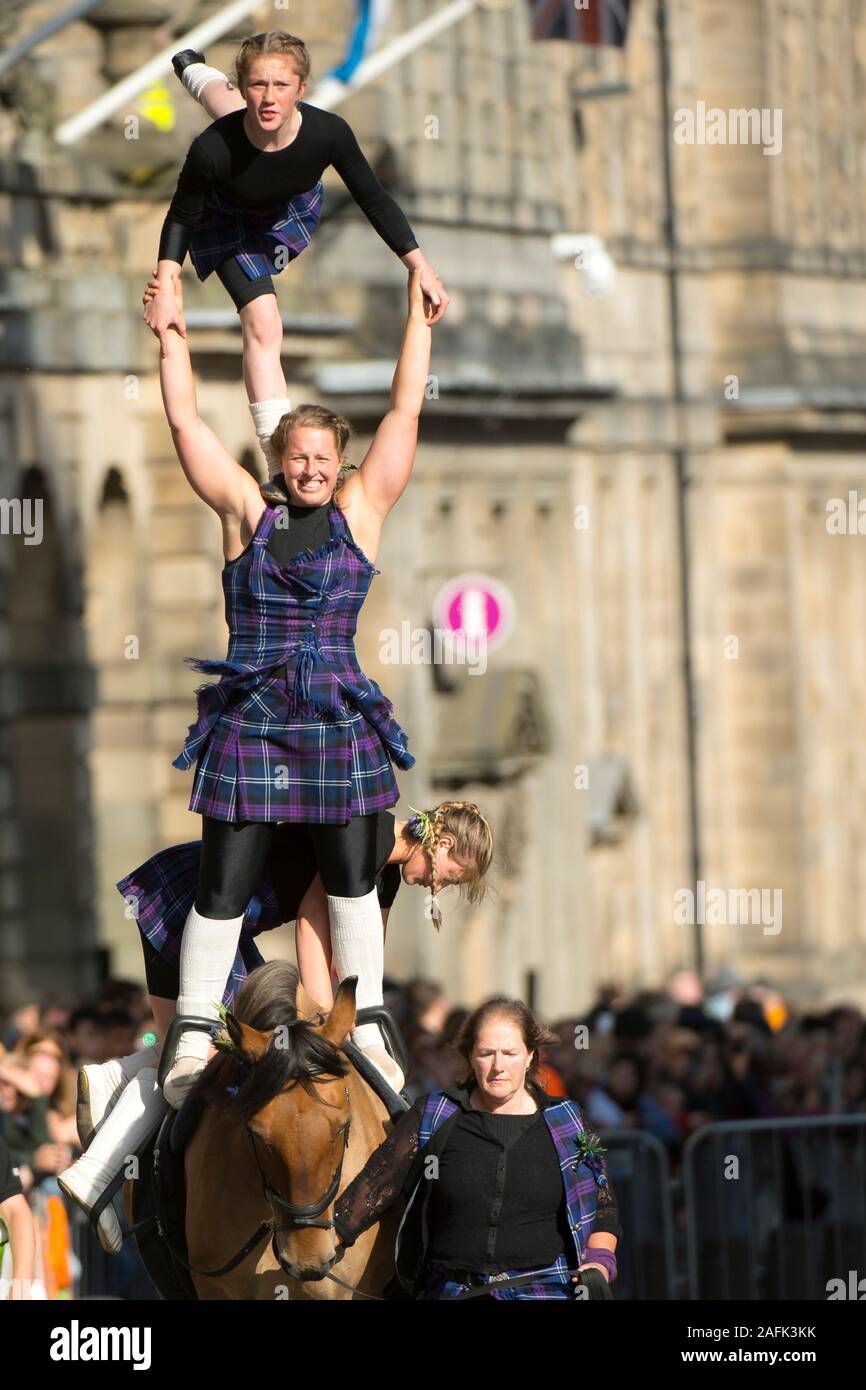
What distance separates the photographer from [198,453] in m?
11.5

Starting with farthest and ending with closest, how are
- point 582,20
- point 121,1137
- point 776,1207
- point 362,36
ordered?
point 582,20
point 362,36
point 776,1207
point 121,1137

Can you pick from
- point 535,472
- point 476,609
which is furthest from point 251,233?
point 535,472

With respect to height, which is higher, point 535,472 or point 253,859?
point 535,472

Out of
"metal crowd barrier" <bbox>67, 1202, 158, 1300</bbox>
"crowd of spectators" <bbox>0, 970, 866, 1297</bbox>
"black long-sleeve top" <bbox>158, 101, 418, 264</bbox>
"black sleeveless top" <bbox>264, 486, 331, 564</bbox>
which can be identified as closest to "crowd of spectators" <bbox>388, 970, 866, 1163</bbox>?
"crowd of spectators" <bbox>0, 970, 866, 1297</bbox>

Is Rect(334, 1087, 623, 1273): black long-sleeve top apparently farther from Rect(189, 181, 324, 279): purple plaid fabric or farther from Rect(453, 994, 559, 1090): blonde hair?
Rect(189, 181, 324, 279): purple plaid fabric

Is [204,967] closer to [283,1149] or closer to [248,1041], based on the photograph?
[248,1041]

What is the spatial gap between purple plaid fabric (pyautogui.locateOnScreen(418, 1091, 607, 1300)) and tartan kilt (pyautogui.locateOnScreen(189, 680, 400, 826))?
33.8 inches

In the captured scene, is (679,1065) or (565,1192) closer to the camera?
(565,1192)

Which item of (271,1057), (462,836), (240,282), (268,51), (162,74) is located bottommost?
(271,1057)

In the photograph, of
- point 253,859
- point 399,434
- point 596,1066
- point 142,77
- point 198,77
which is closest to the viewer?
point 253,859

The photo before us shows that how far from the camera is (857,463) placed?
5188 centimetres

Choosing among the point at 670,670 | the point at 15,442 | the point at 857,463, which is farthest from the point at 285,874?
the point at 857,463

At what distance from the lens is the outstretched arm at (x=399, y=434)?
38.4 feet

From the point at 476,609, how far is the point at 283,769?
20593 millimetres
